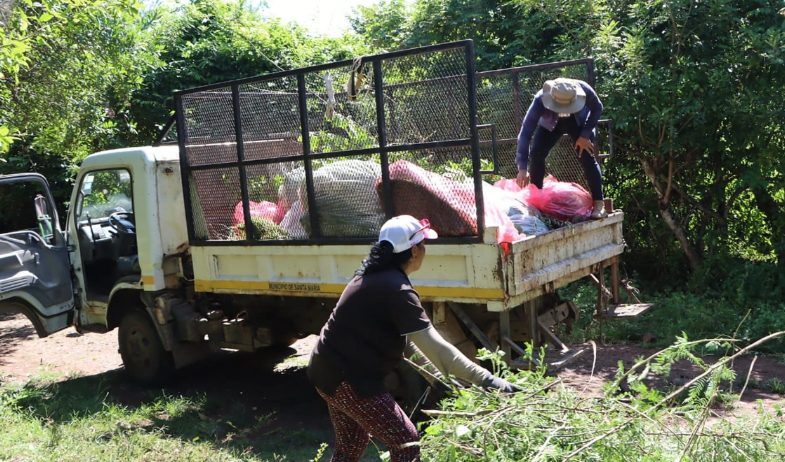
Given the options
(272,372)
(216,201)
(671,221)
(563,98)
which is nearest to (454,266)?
(563,98)

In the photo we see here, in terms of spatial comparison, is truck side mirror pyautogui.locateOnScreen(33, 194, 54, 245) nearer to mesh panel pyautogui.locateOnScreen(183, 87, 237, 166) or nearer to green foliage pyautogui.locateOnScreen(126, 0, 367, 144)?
mesh panel pyautogui.locateOnScreen(183, 87, 237, 166)

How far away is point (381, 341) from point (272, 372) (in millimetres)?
4235

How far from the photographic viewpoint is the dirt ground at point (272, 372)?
233 inches

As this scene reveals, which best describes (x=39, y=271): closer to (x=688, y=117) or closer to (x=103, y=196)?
(x=103, y=196)

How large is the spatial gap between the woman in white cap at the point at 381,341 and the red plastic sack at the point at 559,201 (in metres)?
2.25

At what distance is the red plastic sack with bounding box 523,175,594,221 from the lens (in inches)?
219

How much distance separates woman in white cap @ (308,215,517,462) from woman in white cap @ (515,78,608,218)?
95.8 inches

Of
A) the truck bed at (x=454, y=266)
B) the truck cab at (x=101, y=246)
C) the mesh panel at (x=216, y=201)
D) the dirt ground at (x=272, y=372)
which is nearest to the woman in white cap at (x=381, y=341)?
the truck bed at (x=454, y=266)

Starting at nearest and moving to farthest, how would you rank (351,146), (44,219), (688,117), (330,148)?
(351,146) → (330,148) → (44,219) → (688,117)

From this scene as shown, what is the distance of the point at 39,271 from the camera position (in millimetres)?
6742

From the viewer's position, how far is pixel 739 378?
595 cm

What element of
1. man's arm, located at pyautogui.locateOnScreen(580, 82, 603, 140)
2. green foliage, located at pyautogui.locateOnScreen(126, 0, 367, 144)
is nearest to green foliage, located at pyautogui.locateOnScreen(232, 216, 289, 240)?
man's arm, located at pyautogui.locateOnScreen(580, 82, 603, 140)

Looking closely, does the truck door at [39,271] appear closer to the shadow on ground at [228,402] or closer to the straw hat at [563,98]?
the shadow on ground at [228,402]

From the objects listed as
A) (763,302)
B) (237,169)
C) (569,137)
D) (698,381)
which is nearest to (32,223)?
(237,169)
